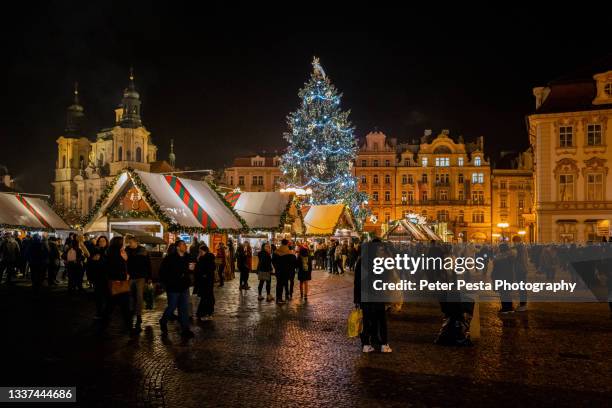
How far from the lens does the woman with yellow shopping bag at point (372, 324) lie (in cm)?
922

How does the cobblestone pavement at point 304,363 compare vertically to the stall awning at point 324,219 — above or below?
below

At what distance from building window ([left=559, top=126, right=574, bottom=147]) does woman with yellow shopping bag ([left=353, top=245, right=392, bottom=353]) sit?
31.0 m

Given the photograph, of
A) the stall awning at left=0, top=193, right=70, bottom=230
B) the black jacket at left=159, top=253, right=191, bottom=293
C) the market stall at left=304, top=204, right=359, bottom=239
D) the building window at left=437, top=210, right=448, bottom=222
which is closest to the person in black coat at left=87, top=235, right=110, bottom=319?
the black jacket at left=159, top=253, right=191, bottom=293

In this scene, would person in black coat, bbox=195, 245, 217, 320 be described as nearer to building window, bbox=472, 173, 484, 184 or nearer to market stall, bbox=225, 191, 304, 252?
market stall, bbox=225, 191, 304, 252

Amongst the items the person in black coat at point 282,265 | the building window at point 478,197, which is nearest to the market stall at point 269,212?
the person in black coat at point 282,265

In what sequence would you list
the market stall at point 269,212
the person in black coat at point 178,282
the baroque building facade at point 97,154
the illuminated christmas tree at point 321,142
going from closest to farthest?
the person in black coat at point 178,282 < the market stall at point 269,212 < the illuminated christmas tree at point 321,142 < the baroque building facade at point 97,154

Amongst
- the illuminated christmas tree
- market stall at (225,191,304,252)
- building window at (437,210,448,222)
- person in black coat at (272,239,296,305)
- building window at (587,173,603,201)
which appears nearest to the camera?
person in black coat at (272,239,296,305)

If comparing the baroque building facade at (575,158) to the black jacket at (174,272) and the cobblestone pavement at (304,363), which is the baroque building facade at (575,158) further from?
the black jacket at (174,272)

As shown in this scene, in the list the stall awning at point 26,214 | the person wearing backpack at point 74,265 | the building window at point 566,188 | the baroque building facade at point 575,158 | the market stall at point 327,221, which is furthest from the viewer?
the building window at point 566,188

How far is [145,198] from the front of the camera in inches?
814

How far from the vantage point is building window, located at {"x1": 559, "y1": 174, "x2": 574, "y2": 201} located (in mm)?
36438

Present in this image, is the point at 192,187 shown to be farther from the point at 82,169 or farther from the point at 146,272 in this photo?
the point at 82,169

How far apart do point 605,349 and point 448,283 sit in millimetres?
2537

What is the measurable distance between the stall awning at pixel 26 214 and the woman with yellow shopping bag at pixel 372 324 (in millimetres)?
19716
